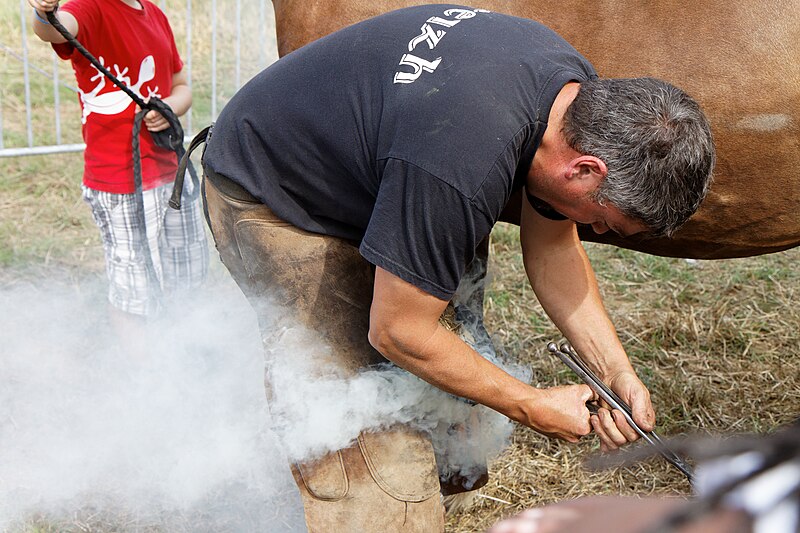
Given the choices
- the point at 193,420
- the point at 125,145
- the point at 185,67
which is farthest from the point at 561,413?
the point at 185,67

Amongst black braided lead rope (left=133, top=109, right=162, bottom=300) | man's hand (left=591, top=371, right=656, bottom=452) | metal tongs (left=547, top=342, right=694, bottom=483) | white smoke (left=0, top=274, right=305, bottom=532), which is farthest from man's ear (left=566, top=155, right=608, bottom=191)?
black braided lead rope (left=133, top=109, right=162, bottom=300)

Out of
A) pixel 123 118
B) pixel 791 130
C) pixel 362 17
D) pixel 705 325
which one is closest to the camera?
pixel 791 130

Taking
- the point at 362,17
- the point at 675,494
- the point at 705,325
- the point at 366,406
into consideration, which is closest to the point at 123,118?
the point at 362,17

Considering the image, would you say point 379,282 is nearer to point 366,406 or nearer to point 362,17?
point 366,406

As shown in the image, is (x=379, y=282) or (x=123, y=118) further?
(x=123, y=118)

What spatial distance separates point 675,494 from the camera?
276cm

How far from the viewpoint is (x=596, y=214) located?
1.79 m

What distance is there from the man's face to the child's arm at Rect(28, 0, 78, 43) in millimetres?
1670

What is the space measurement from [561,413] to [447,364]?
13.0 inches

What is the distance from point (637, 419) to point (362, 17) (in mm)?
1500

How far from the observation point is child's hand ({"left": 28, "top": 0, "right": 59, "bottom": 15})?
250 centimetres

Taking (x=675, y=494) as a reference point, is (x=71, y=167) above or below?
below

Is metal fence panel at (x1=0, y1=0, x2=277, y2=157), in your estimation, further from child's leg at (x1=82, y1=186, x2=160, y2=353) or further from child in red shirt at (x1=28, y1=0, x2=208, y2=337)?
child's leg at (x1=82, y1=186, x2=160, y2=353)

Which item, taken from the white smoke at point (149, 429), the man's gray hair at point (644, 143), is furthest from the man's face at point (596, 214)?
the white smoke at point (149, 429)
